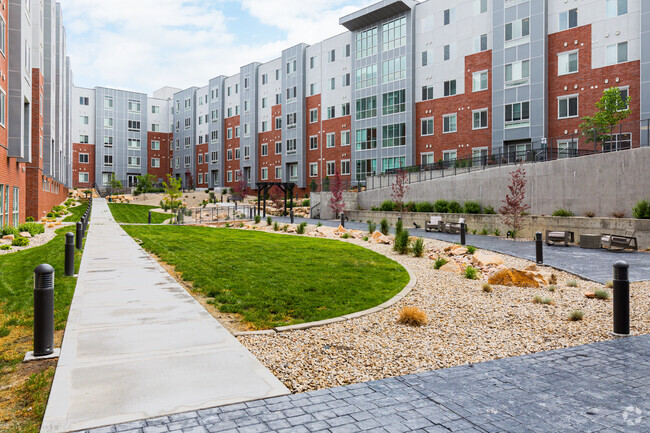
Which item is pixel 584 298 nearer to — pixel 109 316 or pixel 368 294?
pixel 368 294

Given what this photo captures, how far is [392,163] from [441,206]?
16937mm

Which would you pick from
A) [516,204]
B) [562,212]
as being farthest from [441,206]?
[562,212]

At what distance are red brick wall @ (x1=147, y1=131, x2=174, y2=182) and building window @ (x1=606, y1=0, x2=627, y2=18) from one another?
75.7 m

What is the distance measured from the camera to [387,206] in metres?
36.2

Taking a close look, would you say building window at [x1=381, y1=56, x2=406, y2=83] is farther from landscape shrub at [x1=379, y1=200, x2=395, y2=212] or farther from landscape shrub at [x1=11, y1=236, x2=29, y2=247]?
landscape shrub at [x1=11, y1=236, x2=29, y2=247]

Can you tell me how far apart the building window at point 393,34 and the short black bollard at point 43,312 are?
46.1 meters

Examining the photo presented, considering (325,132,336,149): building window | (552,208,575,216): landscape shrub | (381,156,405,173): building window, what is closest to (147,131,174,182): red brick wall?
(325,132,336,149): building window

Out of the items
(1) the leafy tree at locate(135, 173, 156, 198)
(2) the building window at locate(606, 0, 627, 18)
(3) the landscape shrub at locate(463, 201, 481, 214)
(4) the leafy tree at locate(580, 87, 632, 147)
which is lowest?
(3) the landscape shrub at locate(463, 201, 481, 214)

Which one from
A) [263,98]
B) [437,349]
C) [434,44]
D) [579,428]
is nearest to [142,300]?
[437,349]

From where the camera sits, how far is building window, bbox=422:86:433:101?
44.9m

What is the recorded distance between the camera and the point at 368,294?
9.55 m

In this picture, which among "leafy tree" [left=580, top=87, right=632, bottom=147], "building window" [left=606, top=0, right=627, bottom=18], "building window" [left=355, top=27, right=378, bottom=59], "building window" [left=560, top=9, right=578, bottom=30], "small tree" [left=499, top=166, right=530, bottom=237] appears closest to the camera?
"small tree" [left=499, top=166, right=530, bottom=237]

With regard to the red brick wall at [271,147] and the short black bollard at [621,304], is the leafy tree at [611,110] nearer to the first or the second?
the short black bollard at [621,304]

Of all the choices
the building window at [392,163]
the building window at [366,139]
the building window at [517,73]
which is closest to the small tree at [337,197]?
the building window at [392,163]
